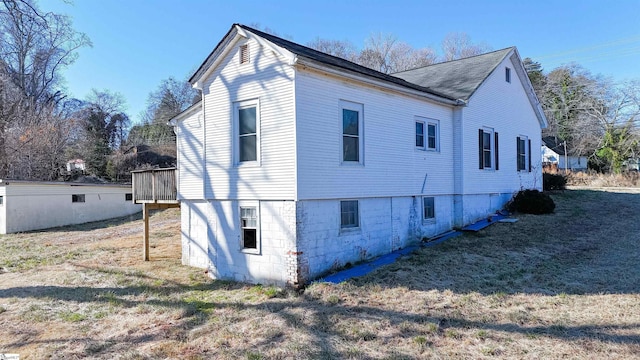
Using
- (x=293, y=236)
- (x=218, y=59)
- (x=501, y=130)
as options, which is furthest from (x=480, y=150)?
(x=218, y=59)

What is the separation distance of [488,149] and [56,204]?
→ 74.2 feet

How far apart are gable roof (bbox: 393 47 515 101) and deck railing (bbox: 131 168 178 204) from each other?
9447 mm

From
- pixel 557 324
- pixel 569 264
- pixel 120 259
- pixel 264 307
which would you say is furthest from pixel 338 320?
pixel 120 259

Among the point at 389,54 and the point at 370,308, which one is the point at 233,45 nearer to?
the point at 370,308

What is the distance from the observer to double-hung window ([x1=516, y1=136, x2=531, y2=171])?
1736 centimetres

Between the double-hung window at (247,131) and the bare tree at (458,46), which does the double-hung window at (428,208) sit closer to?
the double-hung window at (247,131)

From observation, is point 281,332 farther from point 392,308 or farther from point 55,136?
point 55,136

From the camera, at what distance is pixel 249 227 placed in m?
9.16

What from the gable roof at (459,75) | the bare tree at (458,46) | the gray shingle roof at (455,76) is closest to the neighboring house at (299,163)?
the gray shingle roof at (455,76)

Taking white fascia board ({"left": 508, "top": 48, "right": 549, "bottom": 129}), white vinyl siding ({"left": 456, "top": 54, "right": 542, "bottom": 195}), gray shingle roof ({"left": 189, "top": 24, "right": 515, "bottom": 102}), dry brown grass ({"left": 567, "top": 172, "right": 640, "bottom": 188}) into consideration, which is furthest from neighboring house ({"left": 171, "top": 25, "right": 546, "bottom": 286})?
dry brown grass ({"left": 567, "top": 172, "right": 640, "bottom": 188})

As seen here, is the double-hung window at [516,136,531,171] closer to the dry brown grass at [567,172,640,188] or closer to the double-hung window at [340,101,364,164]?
the double-hung window at [340,101,364,164]

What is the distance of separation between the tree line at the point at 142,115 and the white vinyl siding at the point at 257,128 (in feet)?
48.4

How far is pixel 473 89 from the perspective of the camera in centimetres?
1386

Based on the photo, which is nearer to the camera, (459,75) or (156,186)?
(156,186)
